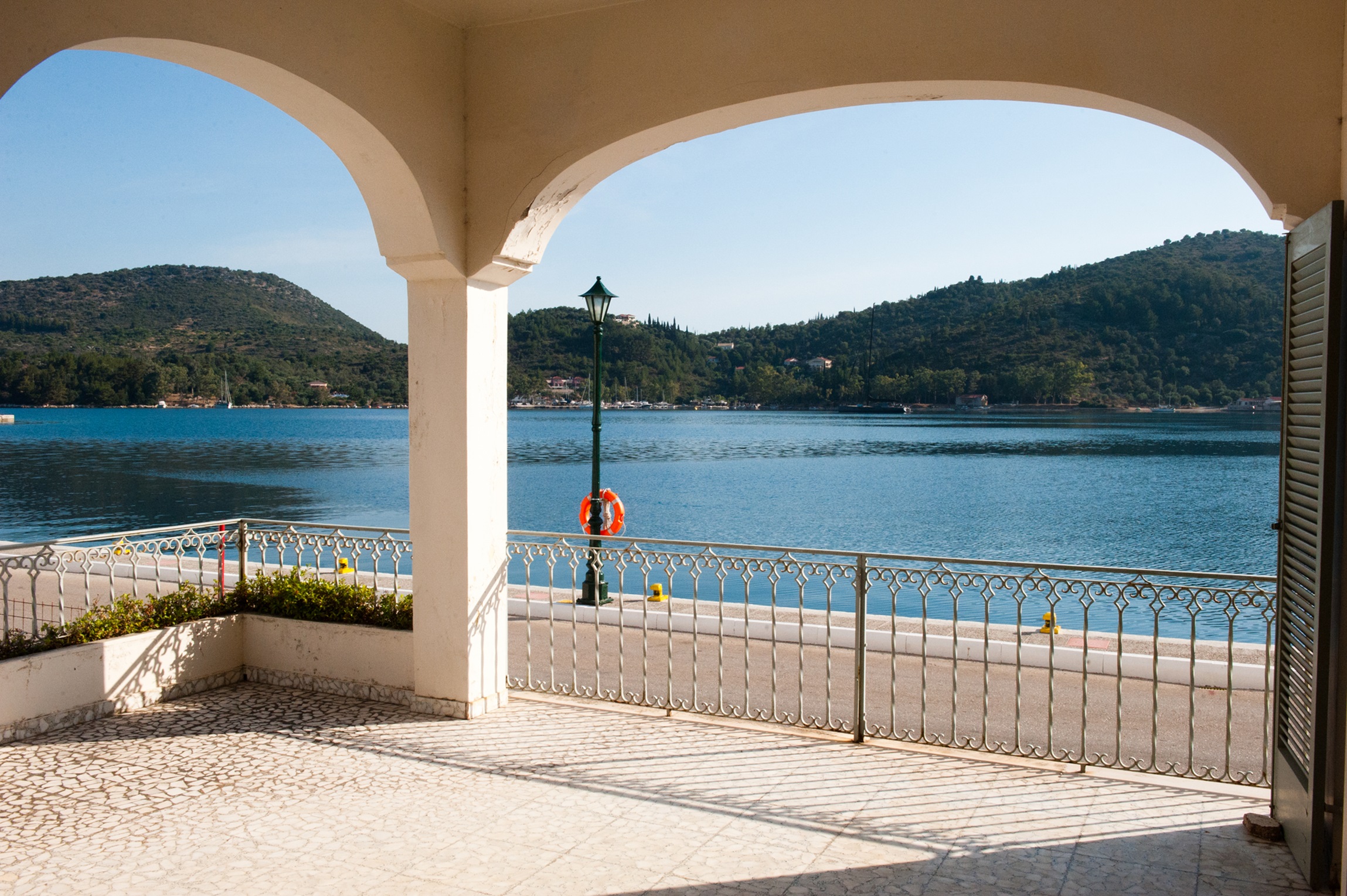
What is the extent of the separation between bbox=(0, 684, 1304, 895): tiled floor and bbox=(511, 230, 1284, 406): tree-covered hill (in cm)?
4613

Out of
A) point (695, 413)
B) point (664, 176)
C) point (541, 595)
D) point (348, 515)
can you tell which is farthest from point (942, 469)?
point (695, 413)

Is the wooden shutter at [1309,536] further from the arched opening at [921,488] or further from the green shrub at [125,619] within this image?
the green shrub at [125,619]

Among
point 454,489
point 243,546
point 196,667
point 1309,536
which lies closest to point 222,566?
point 243,546

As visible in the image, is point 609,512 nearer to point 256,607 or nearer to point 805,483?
point 256,607

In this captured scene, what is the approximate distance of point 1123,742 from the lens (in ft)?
18.8

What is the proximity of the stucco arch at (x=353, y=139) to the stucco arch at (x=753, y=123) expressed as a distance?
412 millimetres

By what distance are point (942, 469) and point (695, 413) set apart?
64.5 metres

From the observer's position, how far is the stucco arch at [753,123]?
141 inches

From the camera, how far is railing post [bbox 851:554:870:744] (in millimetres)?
4512

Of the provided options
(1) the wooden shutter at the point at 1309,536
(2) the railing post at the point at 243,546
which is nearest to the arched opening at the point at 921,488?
(1) the wooden shutter at the point at 1309,536

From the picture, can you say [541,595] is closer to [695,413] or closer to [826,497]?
[826,497]

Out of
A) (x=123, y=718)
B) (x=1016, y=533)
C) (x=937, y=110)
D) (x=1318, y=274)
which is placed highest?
(x=937, y=110)

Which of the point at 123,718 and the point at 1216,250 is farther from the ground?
the point at 1216,250

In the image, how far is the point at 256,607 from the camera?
18.1 ft
